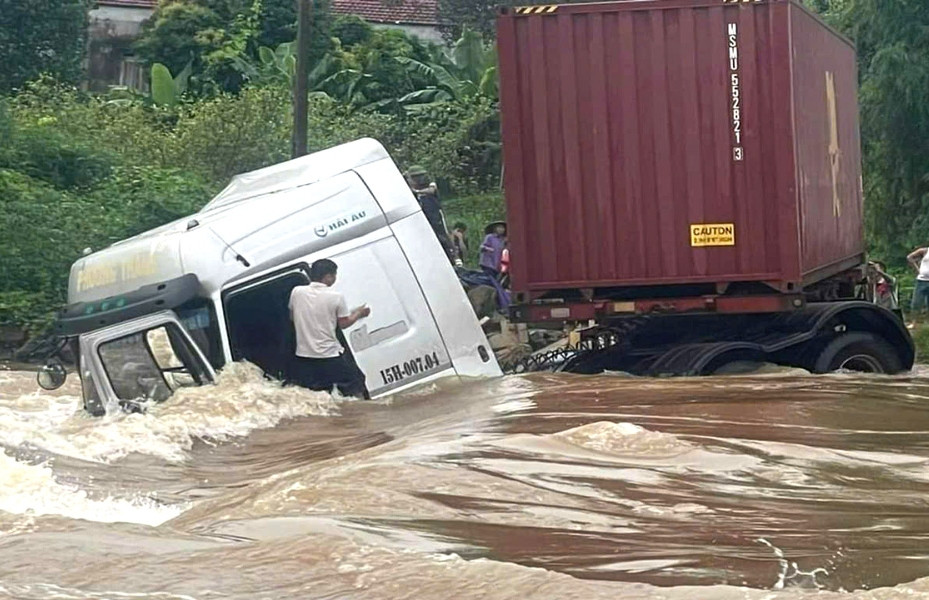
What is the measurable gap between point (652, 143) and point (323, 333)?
107 inches

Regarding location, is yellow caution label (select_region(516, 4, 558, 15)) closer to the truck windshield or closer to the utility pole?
the truck windshield

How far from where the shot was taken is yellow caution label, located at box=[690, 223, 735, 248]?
1024 centimetres

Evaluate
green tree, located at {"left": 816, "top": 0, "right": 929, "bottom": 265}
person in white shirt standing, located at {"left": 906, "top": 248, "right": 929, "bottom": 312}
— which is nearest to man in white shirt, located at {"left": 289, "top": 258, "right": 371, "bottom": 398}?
person in white shirt standing, located at {"left": 906, "top": 248, "right": 929, "bottom": 312}

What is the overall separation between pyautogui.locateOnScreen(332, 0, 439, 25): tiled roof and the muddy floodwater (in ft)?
92.6

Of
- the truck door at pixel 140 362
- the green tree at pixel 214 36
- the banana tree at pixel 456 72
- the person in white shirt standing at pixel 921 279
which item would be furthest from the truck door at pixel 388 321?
the green tree at pixel 214 36

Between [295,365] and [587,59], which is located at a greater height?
[587,59]

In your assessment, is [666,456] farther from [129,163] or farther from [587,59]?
[129,163]

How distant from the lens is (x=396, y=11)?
3784 centimetres

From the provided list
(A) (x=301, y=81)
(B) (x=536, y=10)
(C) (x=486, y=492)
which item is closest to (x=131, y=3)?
(A) (x=301, y=81)

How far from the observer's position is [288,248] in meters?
9.78

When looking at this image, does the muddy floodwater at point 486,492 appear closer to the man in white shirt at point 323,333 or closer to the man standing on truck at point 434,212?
the man in white shirt at point 323,333

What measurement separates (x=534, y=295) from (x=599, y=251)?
1.86ft

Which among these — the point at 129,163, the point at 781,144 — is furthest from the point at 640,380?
the point at 129,163

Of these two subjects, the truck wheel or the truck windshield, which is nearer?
the truck windshield
